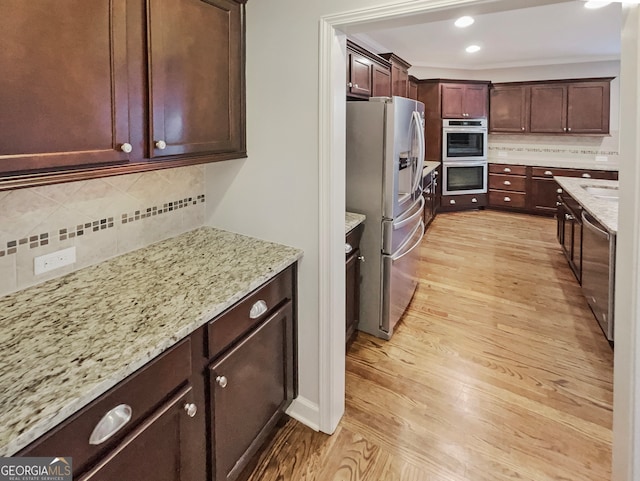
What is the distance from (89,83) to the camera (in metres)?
1.20

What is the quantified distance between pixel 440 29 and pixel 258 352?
4129 mm

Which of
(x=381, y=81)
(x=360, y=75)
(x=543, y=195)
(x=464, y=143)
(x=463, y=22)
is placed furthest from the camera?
(x=464, y=143)

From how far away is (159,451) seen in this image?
1170 millimetres

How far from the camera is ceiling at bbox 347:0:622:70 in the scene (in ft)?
12.9

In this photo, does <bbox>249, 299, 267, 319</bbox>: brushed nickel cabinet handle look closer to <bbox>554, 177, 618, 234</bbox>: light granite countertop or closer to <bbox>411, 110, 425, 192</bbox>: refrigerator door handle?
<bbox>411, 110, 425, 192</bbox>: refrigerator door handle

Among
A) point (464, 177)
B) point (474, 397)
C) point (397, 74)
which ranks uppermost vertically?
point (397, 74)

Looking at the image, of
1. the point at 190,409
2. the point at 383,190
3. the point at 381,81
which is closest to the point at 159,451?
the point at 190,409

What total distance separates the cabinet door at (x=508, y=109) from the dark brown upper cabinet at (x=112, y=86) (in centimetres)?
621

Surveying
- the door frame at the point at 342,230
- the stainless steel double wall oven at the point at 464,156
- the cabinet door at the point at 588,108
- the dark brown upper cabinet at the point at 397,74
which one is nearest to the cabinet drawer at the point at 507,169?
the stainless steel double wall oven at the point at 464,156

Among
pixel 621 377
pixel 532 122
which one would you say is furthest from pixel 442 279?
pixel 532 122

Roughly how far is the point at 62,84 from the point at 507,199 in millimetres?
7066

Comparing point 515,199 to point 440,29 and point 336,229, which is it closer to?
point 440,29

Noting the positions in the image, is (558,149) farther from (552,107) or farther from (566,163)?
(552,107)

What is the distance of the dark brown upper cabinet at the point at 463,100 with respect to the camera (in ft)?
21.5
